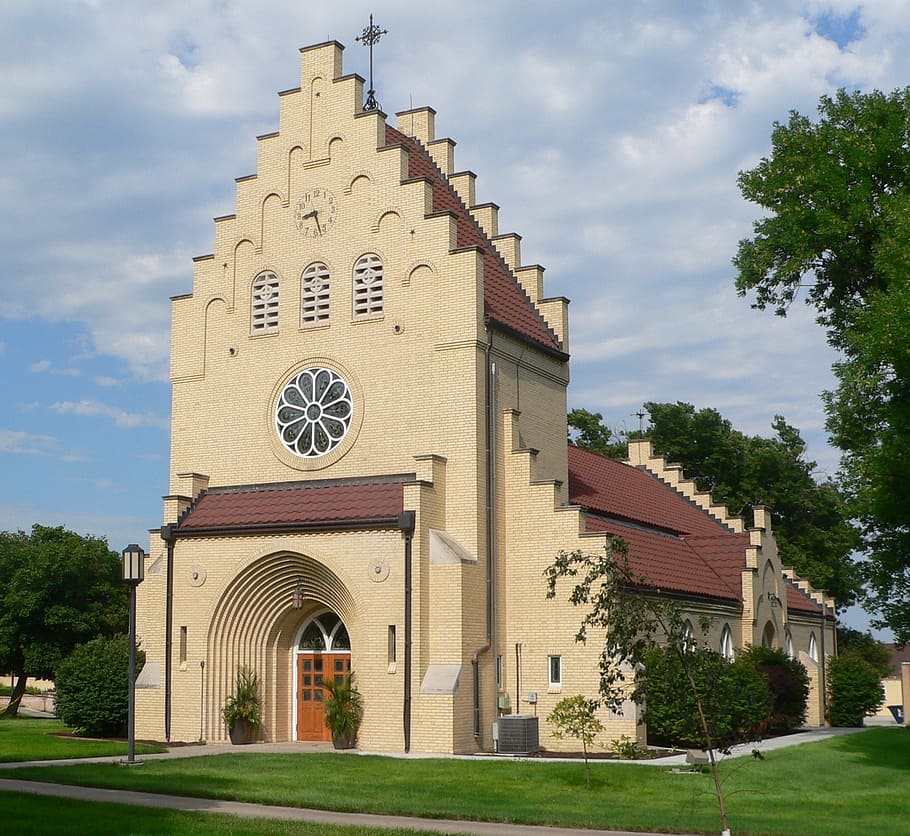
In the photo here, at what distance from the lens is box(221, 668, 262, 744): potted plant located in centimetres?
2847

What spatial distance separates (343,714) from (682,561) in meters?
12.3

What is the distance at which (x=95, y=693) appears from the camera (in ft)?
98.4

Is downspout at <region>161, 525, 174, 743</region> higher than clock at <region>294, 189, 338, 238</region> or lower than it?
lower

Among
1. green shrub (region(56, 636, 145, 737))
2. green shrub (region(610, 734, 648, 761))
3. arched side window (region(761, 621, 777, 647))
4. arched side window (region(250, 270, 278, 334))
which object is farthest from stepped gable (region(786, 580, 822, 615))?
green shrub (region(56, 636, 145, 737))

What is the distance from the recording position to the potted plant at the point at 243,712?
2847 centimetres

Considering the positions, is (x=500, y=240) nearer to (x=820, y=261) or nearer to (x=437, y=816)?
(x=820, y=261)

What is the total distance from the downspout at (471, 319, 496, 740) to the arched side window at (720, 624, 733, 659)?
31.7ft

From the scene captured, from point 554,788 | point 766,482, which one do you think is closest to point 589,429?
point 766,482

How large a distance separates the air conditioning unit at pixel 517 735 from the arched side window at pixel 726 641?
973 cm

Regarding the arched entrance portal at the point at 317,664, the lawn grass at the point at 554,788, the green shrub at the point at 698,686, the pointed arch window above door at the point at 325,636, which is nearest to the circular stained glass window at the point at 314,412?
the pointed arch window above door at the point at 325,636

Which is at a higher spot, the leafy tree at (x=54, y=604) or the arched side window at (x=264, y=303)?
the arched side window at (x=264, y=303)

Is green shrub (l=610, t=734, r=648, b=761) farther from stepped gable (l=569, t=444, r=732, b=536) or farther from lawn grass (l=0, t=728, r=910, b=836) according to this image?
stepped gable (l=569, t=444, r=732, b=536)

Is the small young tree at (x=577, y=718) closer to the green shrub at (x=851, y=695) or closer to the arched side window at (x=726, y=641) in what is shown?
the arched side window at (x=726, y=641)

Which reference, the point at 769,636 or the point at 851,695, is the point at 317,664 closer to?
the point at 769,636
